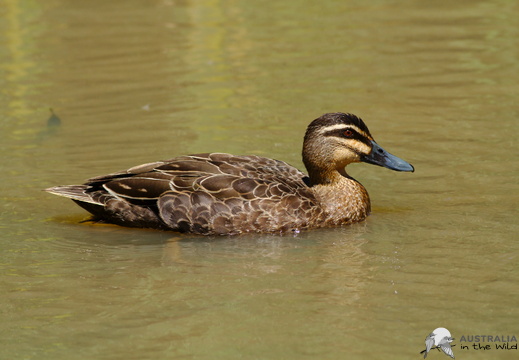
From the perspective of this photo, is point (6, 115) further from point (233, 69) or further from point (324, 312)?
point (324, 312)

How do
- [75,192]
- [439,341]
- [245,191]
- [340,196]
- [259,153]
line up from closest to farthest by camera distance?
[439,341], [245,191], [340,196], [75,192], [259,153]

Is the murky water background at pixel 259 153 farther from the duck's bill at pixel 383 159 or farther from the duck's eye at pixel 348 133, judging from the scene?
the duck's eye at pixel 348 133

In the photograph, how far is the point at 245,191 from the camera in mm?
9469

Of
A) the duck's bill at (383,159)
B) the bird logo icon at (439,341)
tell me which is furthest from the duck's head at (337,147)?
the bird logo icon at (439,341)

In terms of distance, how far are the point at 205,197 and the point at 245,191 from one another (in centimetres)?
41

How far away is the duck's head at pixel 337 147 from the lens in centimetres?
988

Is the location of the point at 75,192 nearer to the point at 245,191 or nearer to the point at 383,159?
the point at 245,191

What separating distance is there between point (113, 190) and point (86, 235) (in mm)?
554

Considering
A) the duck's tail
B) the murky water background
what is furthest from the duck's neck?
the duck's tail

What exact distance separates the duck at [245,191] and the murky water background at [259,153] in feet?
0.61

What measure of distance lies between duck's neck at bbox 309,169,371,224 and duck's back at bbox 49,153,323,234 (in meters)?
0.15

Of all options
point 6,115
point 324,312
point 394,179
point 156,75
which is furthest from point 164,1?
point 324,312

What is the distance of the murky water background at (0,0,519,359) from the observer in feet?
23.5

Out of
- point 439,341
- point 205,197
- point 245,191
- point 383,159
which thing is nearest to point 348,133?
point 383,159
